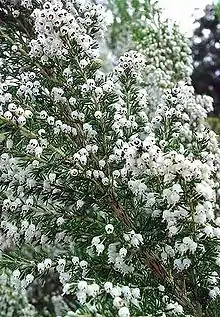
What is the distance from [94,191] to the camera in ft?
3.58

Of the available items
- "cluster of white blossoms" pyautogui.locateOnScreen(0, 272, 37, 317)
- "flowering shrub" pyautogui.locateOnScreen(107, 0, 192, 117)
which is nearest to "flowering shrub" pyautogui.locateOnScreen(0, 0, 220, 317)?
"flowering shrub" pyautogui.locateOnScreen(107, 0, 192, 117)

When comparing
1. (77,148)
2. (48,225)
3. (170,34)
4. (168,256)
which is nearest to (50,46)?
(77,148)

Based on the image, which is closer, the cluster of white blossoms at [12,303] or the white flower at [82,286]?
the white flower at [82,286]

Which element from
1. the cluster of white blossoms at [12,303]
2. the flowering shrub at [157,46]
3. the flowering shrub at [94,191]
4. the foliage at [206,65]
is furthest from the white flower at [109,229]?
the foliage at [206,65]

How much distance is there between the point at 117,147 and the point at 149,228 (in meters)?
0.16

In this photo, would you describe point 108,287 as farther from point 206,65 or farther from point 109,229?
point 206,65

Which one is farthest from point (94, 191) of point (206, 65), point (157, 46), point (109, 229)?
point (206, 65)

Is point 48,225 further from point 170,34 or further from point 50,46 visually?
point 170,34

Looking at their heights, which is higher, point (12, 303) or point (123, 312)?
point (123, 312)

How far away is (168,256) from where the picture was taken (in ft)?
3.46

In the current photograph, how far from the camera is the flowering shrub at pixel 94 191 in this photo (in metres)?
1.00

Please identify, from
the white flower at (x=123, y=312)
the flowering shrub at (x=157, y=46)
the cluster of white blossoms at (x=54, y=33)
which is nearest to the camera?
the white flower at (x=123, y=312)

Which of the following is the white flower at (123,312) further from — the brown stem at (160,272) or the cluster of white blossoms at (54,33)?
the cluster of white blossoms at (54,33)

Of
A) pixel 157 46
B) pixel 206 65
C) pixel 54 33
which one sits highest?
pixel 206 65
